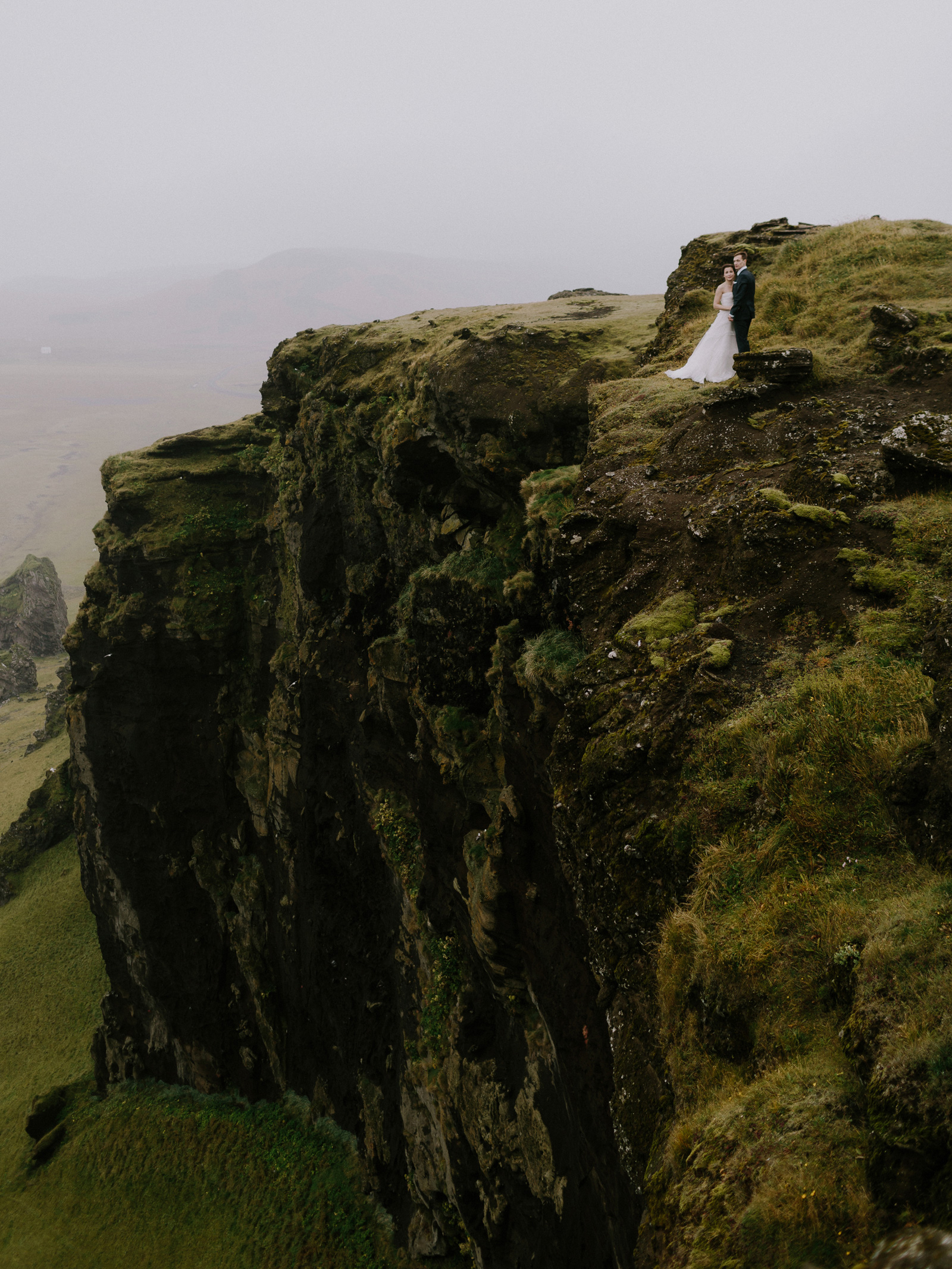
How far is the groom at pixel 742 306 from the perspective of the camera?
11.6 meters

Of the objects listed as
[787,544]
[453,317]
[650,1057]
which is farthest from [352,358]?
[650,1057]

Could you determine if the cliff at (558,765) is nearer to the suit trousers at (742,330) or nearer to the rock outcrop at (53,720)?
the suit trousers at (742,330)

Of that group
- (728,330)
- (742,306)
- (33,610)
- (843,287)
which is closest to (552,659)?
(728,330)

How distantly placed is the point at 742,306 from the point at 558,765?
8.45 meters

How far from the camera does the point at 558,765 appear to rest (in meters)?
7.79

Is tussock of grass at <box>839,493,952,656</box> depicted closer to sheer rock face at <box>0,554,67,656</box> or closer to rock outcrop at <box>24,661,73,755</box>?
rock outcrop at <box>24,661,73,755</box>

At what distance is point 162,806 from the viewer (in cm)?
2759

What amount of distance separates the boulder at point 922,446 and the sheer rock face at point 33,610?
74.8 meters

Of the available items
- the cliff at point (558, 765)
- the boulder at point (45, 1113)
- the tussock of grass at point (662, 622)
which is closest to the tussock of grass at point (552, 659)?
the cliff at point (558, 765)

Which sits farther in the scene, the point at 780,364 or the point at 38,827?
the point at 38,827

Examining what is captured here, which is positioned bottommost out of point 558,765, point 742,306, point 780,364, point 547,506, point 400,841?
point 400,841

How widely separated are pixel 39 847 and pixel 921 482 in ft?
141

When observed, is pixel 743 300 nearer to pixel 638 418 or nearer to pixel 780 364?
pixel 780 364

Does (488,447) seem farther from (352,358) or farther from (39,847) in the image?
(39,847)
